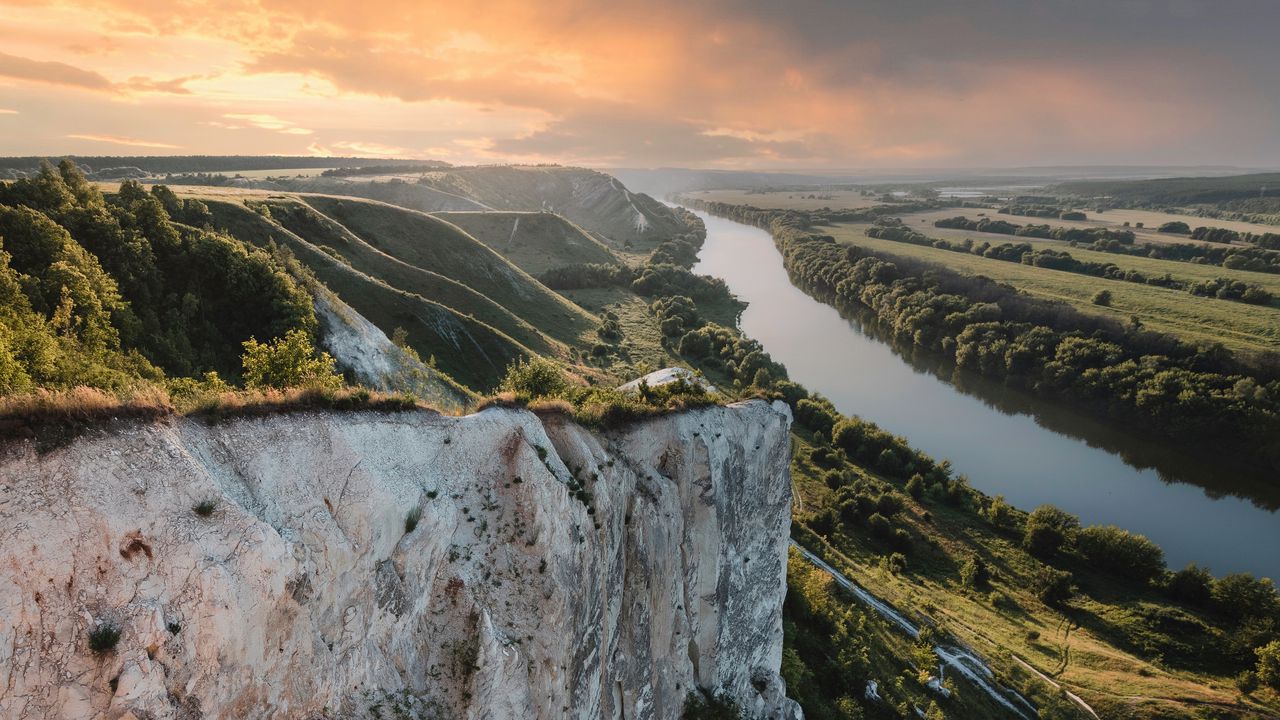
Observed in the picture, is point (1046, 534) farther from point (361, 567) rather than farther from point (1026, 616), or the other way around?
point (361, 567)

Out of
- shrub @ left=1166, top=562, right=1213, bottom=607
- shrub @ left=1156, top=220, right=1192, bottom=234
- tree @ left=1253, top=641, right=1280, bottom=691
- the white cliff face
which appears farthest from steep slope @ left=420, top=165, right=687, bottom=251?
the white cliff face

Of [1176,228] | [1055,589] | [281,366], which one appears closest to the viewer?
[281,366]

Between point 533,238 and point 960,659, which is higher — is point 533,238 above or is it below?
above

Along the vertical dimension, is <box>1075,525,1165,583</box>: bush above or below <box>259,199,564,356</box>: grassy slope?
below

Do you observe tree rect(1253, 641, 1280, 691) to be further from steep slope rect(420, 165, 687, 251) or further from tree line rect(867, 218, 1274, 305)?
steep slope rect(420, 165, 687, 251)

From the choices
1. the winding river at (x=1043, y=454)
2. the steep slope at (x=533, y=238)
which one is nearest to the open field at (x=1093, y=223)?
the winding river at (x=1043, y=454)

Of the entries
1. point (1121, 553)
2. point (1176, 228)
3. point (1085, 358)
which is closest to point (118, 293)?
point (1121, 553)
